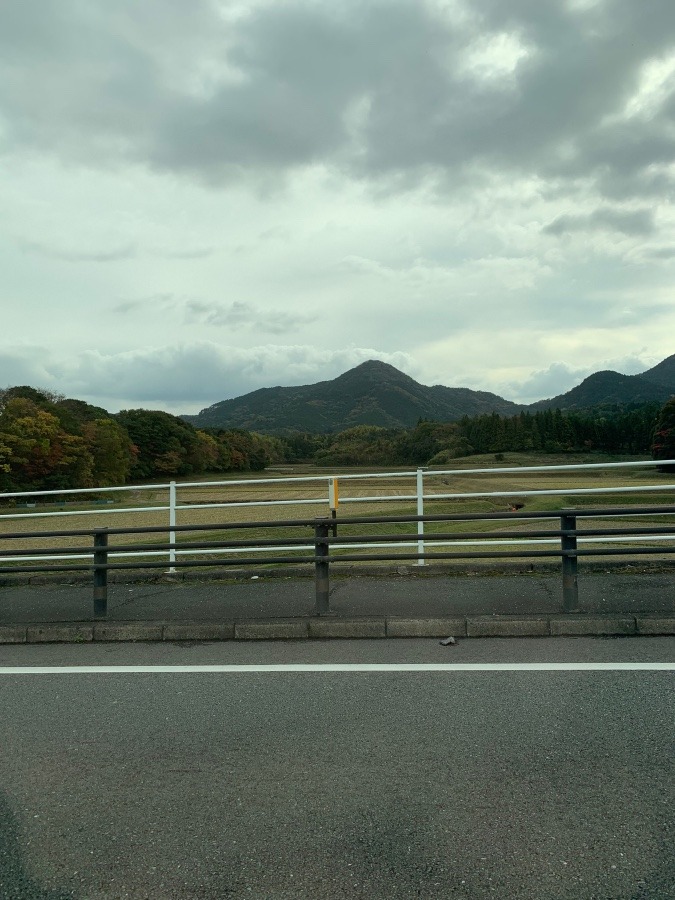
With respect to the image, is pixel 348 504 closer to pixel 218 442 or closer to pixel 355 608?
pixel 355 608

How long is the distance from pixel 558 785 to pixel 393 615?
3319mm

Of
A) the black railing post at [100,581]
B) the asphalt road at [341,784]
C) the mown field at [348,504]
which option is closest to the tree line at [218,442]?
the mown field at [348,504]

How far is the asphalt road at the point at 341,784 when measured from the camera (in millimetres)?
2689

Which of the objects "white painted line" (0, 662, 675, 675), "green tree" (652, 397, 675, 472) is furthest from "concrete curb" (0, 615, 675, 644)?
"green tree" (652, 397, 675, 472)

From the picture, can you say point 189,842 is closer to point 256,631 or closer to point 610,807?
point 610,807

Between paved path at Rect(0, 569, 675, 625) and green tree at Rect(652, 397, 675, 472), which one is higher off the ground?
green tree at Rect(652, 397, 675, 472)

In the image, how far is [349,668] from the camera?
17.7 feet

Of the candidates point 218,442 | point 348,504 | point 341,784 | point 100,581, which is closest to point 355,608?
point 100,581

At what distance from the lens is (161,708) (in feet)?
15.3

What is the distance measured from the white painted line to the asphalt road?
84 millimetres

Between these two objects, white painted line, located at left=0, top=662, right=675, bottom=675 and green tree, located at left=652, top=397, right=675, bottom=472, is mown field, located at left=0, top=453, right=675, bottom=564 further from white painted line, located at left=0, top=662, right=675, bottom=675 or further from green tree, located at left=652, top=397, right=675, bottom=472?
green tree, located at left=652, top=397, right=675, bottom=472

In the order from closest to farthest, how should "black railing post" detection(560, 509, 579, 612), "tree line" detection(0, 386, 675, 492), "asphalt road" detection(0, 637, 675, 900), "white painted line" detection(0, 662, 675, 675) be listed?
"asphalt road" detection(0, 637, 675, 900) < "white painted line" detection(0, 662, 675, 675) < "black railing post" detection(560, 509, 579, 612) < "tree line" detection(0, 386, 675, 492)

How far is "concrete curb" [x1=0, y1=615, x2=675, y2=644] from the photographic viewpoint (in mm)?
6223

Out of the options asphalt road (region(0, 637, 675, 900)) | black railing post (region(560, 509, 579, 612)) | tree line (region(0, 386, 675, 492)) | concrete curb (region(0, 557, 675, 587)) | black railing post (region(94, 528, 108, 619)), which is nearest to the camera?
asphalt road (region(0, 637, 675, 900))
